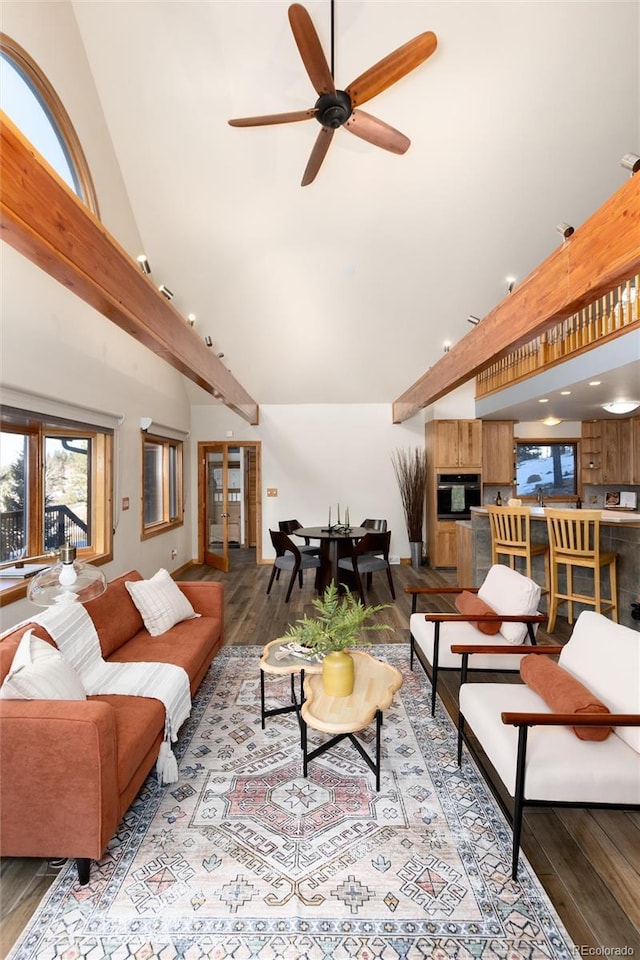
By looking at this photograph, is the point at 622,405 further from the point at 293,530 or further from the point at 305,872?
the point at 305,872

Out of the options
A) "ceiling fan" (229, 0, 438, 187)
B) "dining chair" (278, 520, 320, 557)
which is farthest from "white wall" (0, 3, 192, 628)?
"ceiling fan" (229, 0, 438, 187)

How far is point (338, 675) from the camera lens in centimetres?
216

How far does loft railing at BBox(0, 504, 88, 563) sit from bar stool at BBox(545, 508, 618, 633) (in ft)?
A: 13.9

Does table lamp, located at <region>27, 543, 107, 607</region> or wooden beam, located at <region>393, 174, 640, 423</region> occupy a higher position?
wooden beam, located at <region>393, 174, 640, 423</region>

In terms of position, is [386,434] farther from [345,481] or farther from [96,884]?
[96,884]

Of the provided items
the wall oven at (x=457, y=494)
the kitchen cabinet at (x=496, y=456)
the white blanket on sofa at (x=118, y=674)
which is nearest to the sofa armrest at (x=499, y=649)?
the white blanket on sofa at (x=118, y=674)

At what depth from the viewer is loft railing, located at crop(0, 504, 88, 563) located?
3.14 m

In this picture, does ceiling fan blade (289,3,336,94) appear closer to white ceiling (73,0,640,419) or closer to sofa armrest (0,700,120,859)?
white ceiling (73,0,640,419)

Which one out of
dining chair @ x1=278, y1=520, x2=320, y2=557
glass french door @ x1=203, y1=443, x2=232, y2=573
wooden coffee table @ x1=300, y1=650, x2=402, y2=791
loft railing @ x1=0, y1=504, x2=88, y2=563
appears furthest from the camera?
glass french door @ x1=203, y1=443, x2=232, y2=573

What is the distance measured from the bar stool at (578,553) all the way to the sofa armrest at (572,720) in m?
2.47

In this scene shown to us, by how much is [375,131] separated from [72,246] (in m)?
2.11

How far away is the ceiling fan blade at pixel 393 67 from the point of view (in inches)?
83.9

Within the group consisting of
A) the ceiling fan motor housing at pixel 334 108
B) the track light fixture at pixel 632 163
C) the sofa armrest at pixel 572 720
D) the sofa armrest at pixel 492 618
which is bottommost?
the sofa armrest at pixel 572 720

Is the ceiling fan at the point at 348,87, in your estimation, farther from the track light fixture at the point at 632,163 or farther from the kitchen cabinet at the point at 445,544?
the kitchen cabinet at the point at 445,544
